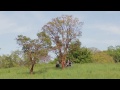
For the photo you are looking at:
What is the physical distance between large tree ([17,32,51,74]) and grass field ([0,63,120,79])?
0.59 feet

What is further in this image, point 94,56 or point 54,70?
point 94,56

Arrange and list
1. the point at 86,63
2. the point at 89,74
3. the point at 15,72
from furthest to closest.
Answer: the point at 86,63 < the point at 15,72 < the point at 89,74

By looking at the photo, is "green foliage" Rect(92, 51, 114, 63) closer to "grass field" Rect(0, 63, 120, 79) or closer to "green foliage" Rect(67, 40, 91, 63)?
"green foliage" Rect(67, 40, 91, 63)

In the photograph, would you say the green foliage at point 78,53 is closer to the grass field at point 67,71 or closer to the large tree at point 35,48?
the grass field at point 67,71

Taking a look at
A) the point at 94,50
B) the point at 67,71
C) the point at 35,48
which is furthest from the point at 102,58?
the point at 35,48

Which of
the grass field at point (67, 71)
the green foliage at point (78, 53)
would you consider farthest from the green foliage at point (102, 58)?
the grass field at point (67, 71)

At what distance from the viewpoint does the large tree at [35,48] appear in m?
5.08

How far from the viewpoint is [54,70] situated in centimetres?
495

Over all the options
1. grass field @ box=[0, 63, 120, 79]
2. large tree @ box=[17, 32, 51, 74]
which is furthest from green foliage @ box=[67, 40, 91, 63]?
large tree @ box=[17, 32, 51, 74]
